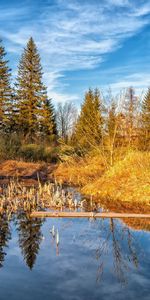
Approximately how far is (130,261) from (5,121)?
34.6 meters

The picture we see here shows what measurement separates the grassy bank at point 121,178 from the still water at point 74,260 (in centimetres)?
328

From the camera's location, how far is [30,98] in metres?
43.0

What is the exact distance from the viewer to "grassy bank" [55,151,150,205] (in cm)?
1381

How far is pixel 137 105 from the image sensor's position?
16.4 m

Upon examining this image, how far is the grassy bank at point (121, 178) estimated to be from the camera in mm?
13813

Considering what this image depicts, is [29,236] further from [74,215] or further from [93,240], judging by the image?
[74,215]

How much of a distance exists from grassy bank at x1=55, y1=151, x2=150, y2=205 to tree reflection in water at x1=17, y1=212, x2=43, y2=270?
4.18m

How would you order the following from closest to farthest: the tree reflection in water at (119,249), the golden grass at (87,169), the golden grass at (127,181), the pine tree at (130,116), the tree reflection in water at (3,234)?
the tree reflection in water at (119,249) → the tree reflection in water at (3,234) → the golden grass at (127,181) → the pine tree at (130,116) → the golden grass at (87,169)

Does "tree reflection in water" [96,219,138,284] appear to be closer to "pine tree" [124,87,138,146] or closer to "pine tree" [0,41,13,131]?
"pine tree" [124,87,138,146]

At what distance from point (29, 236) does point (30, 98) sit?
35026mm

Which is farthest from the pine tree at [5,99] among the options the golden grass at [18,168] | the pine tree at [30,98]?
the golden grass at [18,168]

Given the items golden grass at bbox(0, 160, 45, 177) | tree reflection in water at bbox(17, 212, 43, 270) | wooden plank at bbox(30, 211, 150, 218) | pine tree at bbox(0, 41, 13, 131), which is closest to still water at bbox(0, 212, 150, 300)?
tree reflection in water at bbox(17, 212, 43, 270)

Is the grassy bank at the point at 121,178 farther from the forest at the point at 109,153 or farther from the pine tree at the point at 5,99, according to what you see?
the pine tree at the point at 5,99

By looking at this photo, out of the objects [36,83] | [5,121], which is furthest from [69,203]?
[36,83]
